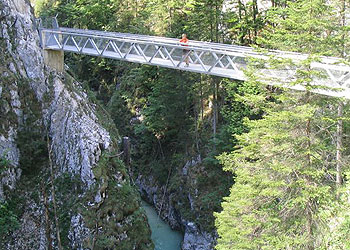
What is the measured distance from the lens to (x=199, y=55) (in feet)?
43.8

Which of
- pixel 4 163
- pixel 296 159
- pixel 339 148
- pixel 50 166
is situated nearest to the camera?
pixel 339 148

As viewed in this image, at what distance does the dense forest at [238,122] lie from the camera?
29.6 feet

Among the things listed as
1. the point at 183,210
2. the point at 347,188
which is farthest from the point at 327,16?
the point at 183,210

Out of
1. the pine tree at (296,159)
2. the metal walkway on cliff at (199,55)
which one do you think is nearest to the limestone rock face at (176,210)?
the pine tree at (296,159)

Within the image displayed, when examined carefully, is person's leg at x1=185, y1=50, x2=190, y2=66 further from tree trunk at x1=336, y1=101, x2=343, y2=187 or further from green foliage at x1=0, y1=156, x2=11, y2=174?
green foliage at x1=0, y1=156, x2=11, y2=174

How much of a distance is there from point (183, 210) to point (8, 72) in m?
9.83

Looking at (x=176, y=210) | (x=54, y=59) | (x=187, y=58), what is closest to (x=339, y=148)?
(x=187, y=58)

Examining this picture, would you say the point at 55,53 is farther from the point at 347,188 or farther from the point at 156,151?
the point at 347,188

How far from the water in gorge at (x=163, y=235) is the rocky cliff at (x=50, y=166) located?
10.6ft

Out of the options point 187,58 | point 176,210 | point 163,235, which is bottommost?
point 163,235

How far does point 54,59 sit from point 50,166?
20.2 ft

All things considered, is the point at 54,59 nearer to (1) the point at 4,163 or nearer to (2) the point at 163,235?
(1) the point at 4,163

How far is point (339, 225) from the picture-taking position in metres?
8.56

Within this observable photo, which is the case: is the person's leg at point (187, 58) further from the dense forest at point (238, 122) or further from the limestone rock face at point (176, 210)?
the limestone rock face at point (176, 210)
